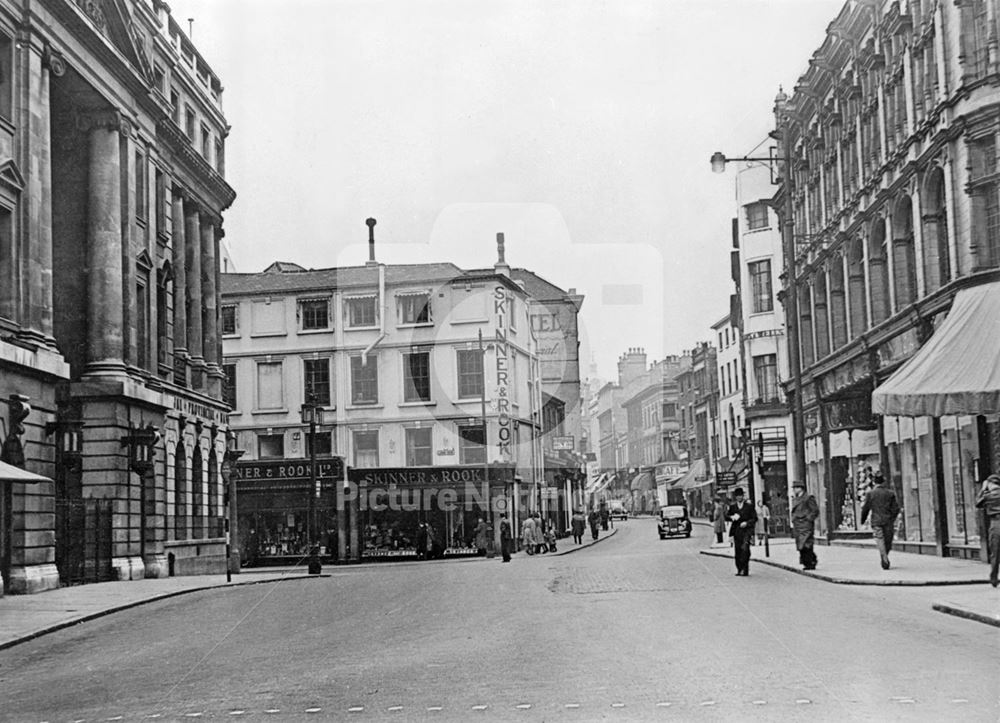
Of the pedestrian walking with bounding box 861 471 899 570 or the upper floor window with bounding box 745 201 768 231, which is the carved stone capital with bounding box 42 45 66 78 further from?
the upper floor window with bounding box 745 201 768 231

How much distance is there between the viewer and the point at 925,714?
8.18 m

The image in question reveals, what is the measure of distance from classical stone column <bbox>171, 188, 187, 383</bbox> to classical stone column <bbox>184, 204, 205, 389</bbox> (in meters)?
1.19

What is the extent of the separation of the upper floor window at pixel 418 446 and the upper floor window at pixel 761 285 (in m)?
17.0

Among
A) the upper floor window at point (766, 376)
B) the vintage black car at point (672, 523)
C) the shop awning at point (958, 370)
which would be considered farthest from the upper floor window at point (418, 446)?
the shop awning at point (958, 370)

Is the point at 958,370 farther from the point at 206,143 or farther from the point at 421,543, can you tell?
the point at 206,143

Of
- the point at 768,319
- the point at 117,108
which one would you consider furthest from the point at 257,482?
the point at 768,319

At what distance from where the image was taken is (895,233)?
92.1 feet

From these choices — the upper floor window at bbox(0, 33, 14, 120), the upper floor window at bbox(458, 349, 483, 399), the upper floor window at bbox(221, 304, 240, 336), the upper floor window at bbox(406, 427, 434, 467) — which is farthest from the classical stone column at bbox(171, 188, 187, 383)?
the upper floor window at bbox(458, 349, 483, 399)

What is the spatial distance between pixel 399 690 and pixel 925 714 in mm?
4010

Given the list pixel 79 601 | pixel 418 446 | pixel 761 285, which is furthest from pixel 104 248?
pixel 761 285

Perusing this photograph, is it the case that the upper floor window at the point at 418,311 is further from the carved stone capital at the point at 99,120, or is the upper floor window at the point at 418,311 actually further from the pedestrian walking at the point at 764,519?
the carved stone capital at the point at 99,120

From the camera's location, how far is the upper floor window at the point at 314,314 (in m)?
54.6

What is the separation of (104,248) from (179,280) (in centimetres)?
816

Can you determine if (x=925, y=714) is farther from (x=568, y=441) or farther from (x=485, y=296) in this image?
(x=568, y=441)
